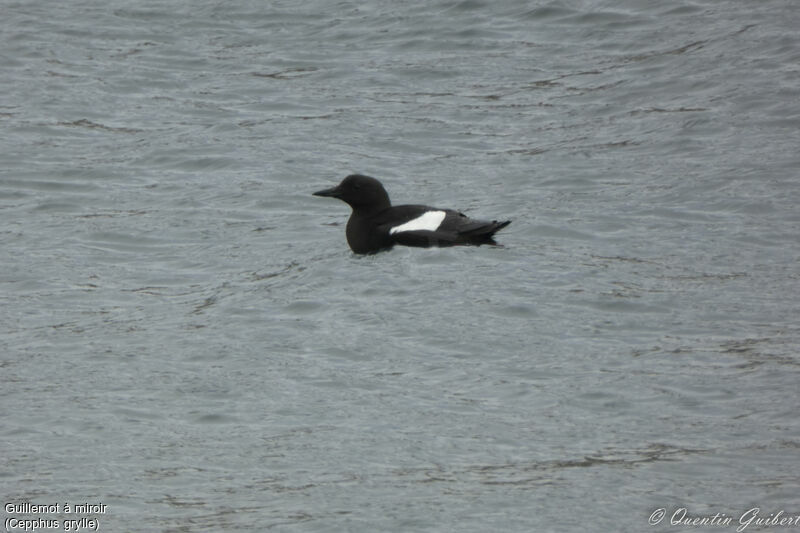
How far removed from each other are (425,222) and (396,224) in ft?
0.71

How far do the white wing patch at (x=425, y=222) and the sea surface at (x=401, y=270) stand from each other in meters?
0.22

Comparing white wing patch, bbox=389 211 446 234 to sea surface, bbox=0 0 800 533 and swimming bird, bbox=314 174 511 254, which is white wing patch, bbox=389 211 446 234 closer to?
swimming bird, bbox=314 174 511 254

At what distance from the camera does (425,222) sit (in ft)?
31.7

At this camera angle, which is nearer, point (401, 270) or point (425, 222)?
point (401, 270)

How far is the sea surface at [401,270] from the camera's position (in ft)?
19.1

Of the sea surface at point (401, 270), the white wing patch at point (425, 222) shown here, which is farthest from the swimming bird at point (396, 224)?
the sea surface at point (401, 270)

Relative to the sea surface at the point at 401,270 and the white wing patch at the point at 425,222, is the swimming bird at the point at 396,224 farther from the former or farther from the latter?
the sea surface at the point at 401,270

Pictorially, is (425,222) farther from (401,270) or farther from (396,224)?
(401,270)

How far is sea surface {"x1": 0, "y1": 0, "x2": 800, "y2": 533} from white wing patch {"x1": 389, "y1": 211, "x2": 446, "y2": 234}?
8.6 inches

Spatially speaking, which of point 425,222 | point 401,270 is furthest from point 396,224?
point 401,270

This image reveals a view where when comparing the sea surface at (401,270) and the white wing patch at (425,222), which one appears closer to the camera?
the sea surface at (401,270)

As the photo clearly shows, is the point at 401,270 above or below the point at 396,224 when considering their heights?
below

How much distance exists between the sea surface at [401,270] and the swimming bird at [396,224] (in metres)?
0.15

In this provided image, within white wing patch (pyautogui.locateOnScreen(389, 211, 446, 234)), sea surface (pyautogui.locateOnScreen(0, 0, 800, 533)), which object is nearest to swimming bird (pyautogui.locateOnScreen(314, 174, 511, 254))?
white wing patch (pyautogui.locateOnScreen(389, 211, 446, 234))
